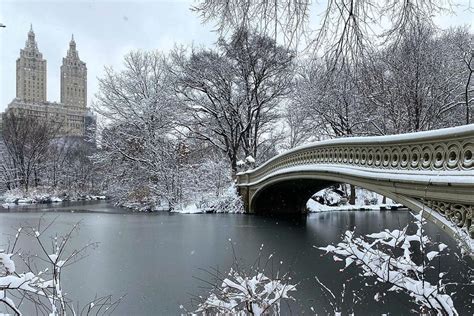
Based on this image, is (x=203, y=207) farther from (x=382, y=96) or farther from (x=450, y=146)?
(x=450, y=146)

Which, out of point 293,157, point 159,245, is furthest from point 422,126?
point 159,245

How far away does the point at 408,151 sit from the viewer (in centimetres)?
579

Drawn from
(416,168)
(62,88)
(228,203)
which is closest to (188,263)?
(416,168)

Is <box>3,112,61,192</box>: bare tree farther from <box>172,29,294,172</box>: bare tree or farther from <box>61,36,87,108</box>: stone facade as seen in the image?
<box>61,36,87,108</box>: stone facade

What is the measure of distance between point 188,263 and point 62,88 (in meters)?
73.4

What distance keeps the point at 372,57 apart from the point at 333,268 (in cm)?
453

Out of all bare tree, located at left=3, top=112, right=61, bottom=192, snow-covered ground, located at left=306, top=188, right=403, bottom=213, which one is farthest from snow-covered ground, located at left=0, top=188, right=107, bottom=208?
snow-covered ground, located at left=306, top=188, right=403, bottom=213

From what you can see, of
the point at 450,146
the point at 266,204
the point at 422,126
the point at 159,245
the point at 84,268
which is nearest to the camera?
the point at 450,146

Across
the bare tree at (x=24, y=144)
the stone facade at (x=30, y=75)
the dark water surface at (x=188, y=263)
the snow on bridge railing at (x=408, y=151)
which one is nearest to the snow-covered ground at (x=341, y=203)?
the dark water surface at (x=188, y=263)

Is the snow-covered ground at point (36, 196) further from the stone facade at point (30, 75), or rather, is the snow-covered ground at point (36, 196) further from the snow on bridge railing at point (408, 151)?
the stone facade at point (30, 75)

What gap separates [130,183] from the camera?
2277cm

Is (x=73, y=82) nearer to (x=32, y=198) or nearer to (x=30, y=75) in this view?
(x=30, y=75)

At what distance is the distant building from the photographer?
183ft

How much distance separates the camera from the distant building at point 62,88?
183 feet
